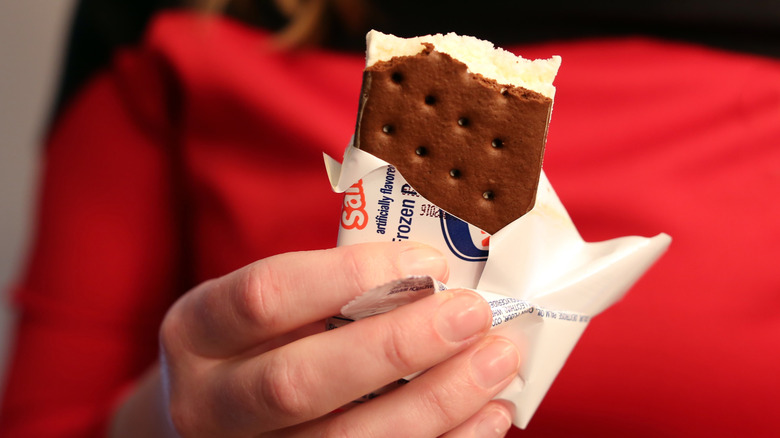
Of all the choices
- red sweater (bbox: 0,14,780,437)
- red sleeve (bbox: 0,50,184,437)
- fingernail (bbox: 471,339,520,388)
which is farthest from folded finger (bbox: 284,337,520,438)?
red sleeve (bbox: 0,50,184,437)

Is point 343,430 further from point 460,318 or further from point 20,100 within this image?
point 20,100

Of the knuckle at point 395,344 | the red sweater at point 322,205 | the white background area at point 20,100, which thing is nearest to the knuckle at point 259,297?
the knuckle at point 395,344

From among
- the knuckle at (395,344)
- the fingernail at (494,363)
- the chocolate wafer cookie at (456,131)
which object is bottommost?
the fingernail at (494,363)

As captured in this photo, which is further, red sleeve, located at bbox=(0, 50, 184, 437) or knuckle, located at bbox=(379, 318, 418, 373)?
red sleeve, located at bbox=(0, 50, 184, 437)

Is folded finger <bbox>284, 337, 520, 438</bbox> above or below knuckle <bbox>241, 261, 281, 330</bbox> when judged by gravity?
below

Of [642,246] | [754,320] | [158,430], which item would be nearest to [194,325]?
[158,430]

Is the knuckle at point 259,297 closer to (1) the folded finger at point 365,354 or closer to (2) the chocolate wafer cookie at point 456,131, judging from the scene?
(1) the folded finger at point 365,354

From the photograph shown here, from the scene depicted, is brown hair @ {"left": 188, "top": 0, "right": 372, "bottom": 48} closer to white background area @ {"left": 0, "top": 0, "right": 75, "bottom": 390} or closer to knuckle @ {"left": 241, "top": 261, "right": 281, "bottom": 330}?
knuckle @ {"left": 241, "top": 261, "right": 281, "bottom": 330}

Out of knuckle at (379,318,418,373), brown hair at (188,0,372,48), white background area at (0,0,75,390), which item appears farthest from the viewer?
white background area at (0,0,75,390)
